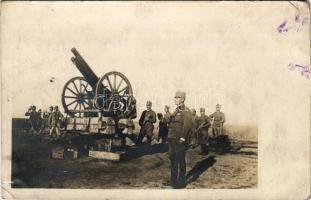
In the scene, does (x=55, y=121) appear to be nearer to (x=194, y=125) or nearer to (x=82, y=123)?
(x=82, y=123)

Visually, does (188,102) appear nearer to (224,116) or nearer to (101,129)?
(224,116)

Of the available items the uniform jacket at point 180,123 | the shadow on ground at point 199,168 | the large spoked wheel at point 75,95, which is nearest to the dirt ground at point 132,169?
the shadow on ground at point 199,168

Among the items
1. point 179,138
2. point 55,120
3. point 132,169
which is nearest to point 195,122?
point 179,138

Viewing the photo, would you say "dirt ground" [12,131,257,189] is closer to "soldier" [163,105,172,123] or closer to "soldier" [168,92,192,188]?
"soldier" [168,92,192,188]

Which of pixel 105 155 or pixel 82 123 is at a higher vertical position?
pixel 82 123

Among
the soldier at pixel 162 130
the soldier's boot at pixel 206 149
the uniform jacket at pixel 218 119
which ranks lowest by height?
the soldier's boot at pixel 206 149

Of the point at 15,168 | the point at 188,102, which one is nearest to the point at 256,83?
the point at 188,102

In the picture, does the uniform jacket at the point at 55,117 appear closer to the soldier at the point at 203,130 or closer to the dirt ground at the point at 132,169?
the dirt ground at the point at 132,169
